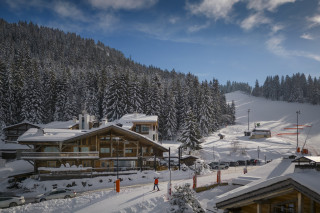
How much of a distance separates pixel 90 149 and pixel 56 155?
16.6 feet

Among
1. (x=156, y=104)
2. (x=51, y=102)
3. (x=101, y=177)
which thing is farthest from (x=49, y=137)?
(x=51, y=102)

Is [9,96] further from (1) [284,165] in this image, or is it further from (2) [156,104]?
(1) [284,165]

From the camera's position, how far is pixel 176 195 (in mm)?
14016

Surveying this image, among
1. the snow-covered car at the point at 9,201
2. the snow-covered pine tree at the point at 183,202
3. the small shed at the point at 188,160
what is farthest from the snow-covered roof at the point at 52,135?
the snow-covered pine tree at the point at 183,202

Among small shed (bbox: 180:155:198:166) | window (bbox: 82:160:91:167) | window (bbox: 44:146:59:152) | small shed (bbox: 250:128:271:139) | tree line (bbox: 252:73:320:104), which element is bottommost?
small shed (bbox: 180:155:198:166)

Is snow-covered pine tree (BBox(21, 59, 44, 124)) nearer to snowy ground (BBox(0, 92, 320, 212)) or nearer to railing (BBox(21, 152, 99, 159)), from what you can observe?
snowy ground (BBox(0, 92, 320, 212))

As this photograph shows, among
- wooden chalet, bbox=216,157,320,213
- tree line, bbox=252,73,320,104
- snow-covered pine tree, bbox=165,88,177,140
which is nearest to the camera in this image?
wooden chalet, bbox=216,157,320,213

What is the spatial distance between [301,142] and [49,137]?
7185 cm

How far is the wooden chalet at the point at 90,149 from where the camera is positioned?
34.3 meters

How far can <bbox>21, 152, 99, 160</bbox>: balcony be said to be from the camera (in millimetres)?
33656

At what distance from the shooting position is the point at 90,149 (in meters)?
36.8

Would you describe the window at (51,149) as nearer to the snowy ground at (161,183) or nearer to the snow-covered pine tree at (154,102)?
the snowy ground at (161,183)

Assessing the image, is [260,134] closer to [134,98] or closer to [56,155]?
[134,98]

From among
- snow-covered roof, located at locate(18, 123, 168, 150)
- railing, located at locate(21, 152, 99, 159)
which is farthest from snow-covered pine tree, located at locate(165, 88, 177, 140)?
railing, located at locate(21, 152, 99, 159)
